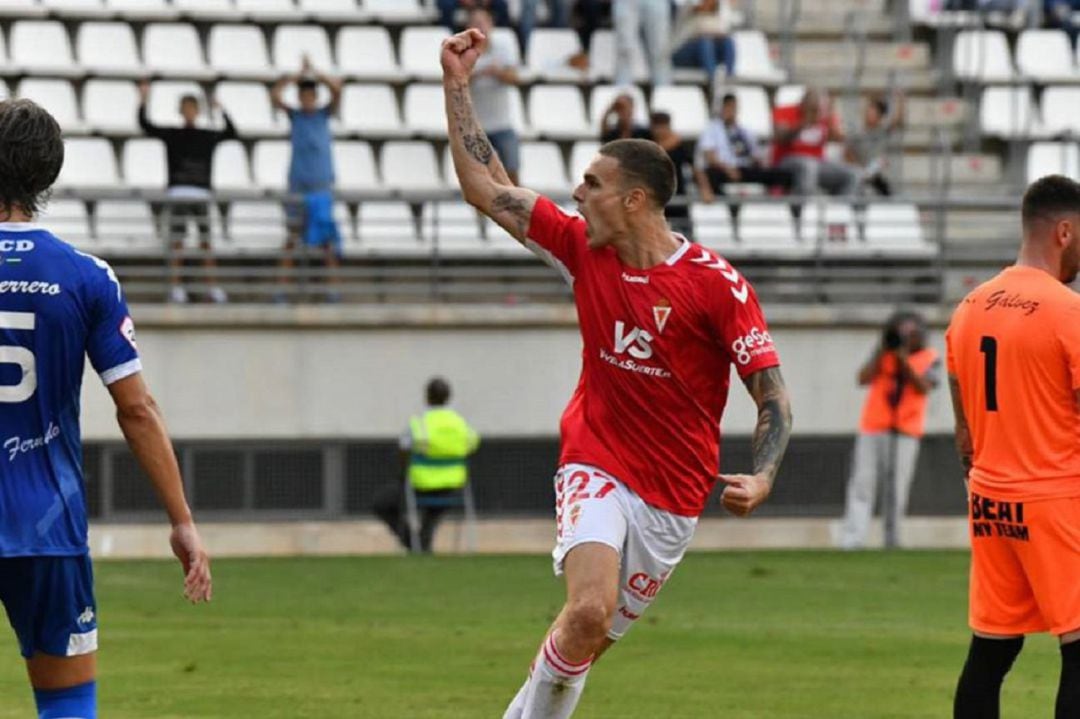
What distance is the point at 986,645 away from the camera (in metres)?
9.11

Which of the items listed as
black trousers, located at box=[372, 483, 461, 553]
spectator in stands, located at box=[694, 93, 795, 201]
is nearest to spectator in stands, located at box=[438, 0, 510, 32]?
spectator in stands, located at box=[694, 93, 795, 201]

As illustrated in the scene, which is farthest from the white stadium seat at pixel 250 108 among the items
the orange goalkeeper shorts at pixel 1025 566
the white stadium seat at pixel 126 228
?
the orange goalkeeper shorts at pixel 1025 566

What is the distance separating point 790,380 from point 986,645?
51.6 feet

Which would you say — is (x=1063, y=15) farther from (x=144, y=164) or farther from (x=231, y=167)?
(x=144, y=164)

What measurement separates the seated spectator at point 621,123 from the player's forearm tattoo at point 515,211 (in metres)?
14.5

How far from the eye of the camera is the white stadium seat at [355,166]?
2584 cm

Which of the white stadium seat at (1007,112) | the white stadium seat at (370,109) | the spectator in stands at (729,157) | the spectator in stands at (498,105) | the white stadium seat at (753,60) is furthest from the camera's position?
the white stadium seat at (753,60)

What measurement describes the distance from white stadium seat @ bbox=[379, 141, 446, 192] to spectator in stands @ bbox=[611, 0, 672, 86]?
2.63 meters

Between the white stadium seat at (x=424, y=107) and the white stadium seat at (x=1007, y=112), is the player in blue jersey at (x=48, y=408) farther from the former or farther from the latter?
the white stadium seat at (x=1007, y=112)

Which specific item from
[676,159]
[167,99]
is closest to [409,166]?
[167,99]

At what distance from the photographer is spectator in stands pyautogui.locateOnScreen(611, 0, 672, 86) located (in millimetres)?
27203

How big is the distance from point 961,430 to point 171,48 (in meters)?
18.6

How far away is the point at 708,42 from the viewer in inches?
1113

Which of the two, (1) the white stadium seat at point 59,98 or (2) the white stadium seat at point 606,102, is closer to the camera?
(1) the white stadium seat at point 59,98
